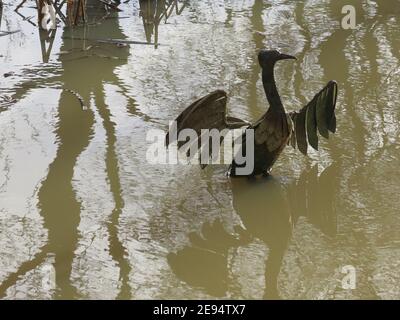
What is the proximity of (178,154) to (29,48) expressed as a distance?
8.46 feet

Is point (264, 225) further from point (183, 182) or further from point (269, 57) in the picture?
point (269, 57)

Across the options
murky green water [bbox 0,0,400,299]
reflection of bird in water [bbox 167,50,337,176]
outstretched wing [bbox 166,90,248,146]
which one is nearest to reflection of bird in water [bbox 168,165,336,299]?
murky green water [bbox 0,0,400,299]

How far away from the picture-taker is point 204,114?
3.82 meters

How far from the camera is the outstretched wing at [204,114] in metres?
3.80

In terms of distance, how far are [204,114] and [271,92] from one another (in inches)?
15.5

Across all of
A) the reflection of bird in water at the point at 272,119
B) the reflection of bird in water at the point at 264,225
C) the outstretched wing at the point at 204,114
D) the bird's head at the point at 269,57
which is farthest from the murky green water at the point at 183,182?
the bird's head at the point at 269,57

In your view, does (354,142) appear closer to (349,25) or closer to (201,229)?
(201,229)

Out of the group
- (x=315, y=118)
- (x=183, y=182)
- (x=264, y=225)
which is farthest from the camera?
(x=183, y=182)

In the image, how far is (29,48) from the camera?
6414mm

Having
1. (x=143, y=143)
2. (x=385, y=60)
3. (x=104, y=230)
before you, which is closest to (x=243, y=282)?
(x=104, y=230)

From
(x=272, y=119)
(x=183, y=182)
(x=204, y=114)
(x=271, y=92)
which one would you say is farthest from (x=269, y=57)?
(x=183, y=182)

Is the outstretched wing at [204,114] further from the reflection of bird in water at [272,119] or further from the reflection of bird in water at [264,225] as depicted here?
the reflection of bird in water at [264,225]

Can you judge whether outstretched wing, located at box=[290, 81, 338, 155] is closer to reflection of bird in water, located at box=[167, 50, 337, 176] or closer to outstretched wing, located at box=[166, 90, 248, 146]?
reflection of bird in water, located at box=[167, 50, 337, 176]

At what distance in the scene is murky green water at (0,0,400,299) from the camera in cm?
331
